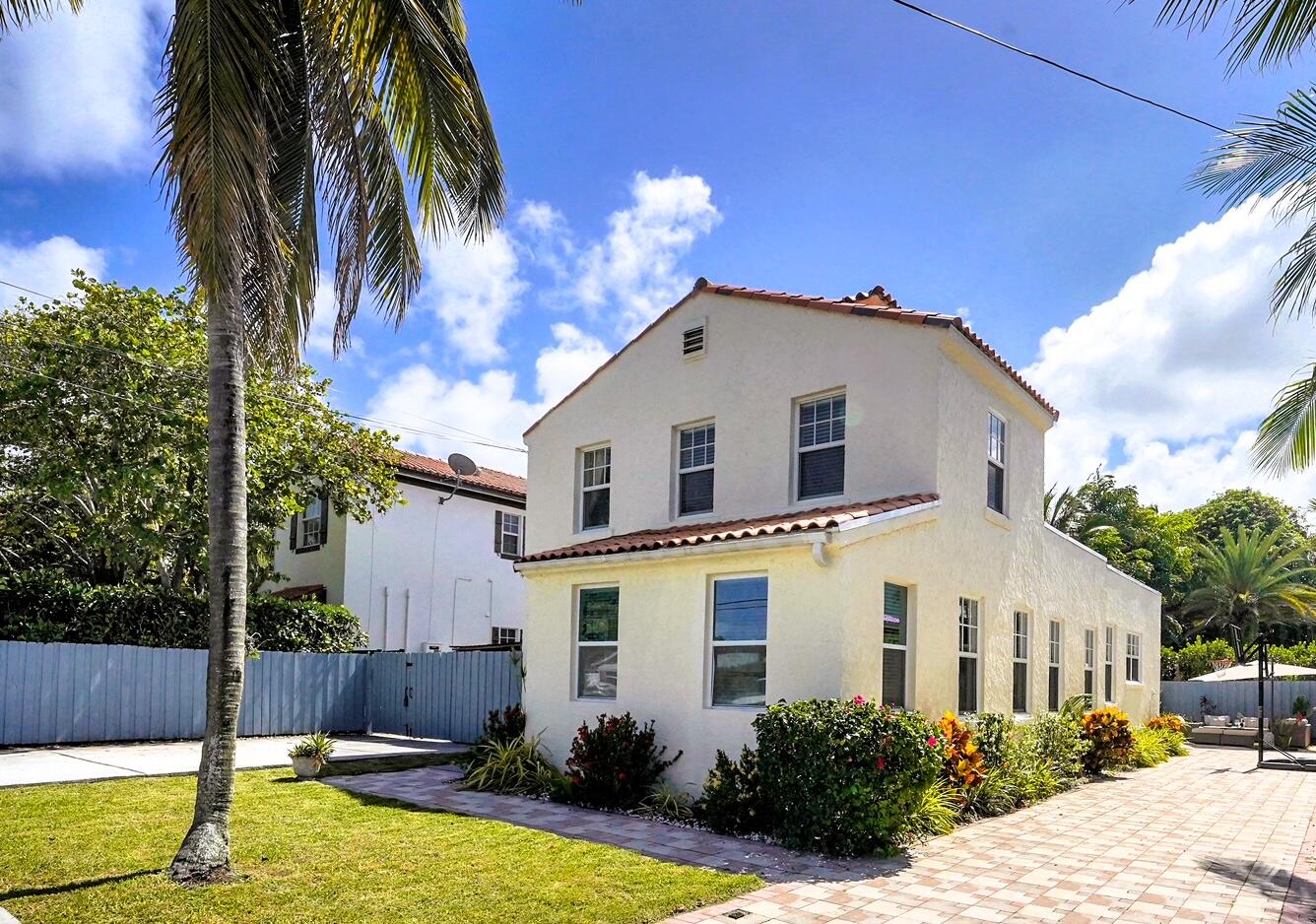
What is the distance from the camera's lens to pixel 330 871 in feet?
26.4

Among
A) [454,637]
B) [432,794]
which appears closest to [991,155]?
[432,794]

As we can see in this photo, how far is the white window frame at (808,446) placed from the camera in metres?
13.1

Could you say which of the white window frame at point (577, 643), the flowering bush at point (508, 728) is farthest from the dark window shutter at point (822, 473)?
the flowering bush at point (508, 728)

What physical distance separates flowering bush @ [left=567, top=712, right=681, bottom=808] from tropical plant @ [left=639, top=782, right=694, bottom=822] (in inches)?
4.7

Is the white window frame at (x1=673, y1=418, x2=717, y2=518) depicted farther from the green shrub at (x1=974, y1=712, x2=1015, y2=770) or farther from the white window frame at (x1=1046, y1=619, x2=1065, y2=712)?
the white window frame at (x1=1046, y1=619, x2=1065, y2=712)

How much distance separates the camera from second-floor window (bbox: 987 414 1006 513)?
1443cm

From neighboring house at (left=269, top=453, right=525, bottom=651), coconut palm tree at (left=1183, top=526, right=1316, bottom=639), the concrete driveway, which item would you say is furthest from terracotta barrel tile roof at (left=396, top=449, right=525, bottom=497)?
coconut palm tree at (left=1183, top=526, right=1316, bottom=639)

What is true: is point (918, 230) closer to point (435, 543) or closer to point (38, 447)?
point (38, 447)

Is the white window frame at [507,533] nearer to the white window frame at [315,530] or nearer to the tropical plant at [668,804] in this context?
the white window frame at [315,530]

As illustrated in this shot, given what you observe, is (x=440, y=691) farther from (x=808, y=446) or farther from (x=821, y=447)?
(x=821, y=447)

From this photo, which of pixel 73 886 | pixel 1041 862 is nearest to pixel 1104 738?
pixel 1041 862

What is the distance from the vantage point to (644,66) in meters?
12.6

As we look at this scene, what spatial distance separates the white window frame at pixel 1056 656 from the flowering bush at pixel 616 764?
8.00 meters

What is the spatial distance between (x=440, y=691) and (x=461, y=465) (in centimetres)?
734
